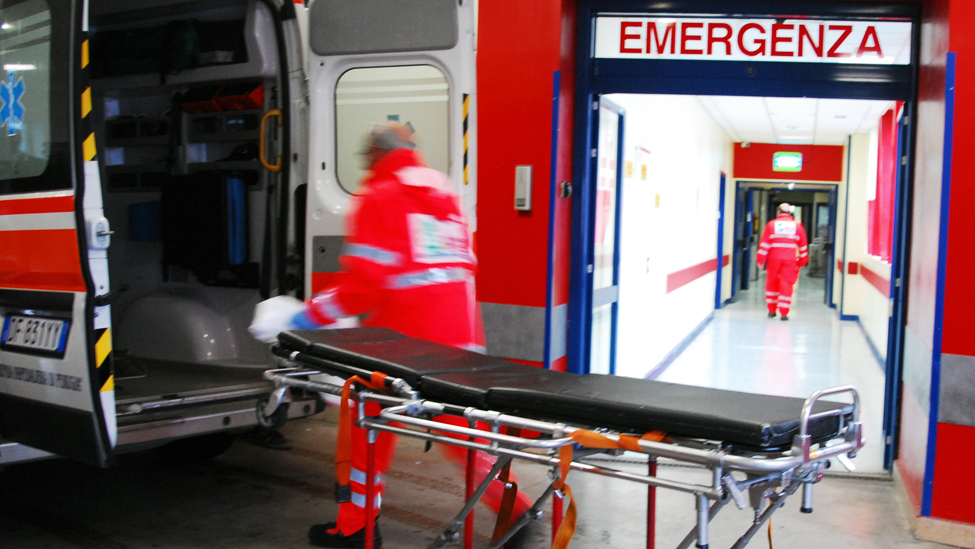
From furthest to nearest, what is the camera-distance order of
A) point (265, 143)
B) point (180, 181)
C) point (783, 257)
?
point (783, 257) < point (180, 181) < point (265, 143)

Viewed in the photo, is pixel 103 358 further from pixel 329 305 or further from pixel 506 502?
pixel 506 502

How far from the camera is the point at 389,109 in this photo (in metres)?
3.51

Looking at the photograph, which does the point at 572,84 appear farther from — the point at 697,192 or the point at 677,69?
the point at 697,192

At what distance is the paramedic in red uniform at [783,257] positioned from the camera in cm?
1116

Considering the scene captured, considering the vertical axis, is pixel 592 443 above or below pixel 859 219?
below

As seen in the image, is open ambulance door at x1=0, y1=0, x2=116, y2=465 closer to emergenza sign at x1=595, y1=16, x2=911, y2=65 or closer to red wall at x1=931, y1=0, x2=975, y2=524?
emergenza sign at x1=595, y1=16, x2=911, y2=65

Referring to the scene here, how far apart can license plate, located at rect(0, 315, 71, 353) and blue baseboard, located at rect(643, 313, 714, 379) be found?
438 centimetres

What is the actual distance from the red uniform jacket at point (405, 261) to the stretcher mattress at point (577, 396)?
252 mm

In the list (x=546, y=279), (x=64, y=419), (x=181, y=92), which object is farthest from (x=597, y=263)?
(x=64, y=419)

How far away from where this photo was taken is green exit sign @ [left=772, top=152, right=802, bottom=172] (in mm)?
13062

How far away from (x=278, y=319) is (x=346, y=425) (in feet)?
1.65

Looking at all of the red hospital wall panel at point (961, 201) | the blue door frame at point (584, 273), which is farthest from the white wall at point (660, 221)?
the red hospital wall panel at point (961, 201)

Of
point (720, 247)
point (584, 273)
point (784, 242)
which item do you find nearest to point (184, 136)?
point (584, 273)

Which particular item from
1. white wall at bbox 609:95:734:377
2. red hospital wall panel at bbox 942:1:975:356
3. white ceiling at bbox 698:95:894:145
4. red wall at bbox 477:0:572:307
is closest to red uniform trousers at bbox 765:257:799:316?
white wall at bbox 609:95:734:377
